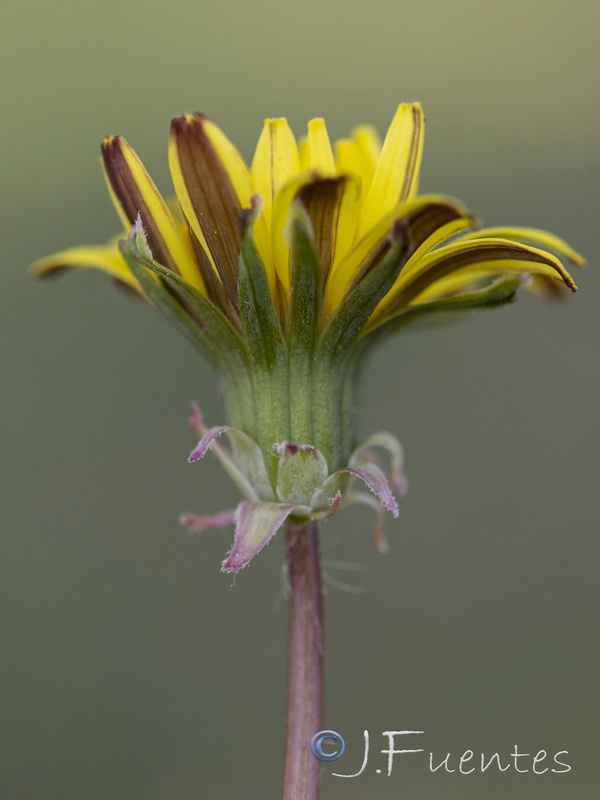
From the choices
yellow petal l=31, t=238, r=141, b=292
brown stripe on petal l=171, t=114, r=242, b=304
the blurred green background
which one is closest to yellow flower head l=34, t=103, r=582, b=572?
brown stripe on petal l=171, t=114, r=242, b=304

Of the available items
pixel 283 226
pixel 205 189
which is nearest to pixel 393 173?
pixel 283 226

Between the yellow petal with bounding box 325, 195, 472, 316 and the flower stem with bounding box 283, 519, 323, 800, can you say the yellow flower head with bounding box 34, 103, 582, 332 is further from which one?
the flower stem with bounding box 283, 519, 323, 800

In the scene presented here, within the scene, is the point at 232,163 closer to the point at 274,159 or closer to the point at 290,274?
the point at 274,159

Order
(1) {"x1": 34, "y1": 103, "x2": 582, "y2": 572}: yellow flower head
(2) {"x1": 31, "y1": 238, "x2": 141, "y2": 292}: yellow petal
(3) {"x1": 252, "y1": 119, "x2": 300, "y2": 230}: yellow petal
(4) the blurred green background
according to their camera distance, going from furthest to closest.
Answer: (4) the blurred green background → (2) {"x1": 31, "y1": 238, "x2": 141, "y2": 292}: yellow petal → (3) {"x1": 252, "y1": 119, "x2": 300, "y2": 230}: yellow petal → (1) {"x1": 34, "y1": 103, "x2": 582, "y2": 572}: yellow flower head

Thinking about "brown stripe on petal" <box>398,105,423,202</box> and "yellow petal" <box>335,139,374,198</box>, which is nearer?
"brown stripe on petal" <box>398,105,423,202</box>

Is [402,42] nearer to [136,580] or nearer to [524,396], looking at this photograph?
[524,396]

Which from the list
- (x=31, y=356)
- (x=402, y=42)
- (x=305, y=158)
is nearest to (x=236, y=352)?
(x=305, y=158)

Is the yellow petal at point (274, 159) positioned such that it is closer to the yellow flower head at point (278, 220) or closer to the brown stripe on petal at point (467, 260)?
the yellow flower head at point (278, 220)

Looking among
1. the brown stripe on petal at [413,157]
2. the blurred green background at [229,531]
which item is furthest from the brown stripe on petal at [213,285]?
the blurred green background at [229,531]
